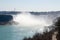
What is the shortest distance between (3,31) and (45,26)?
23.5 inches

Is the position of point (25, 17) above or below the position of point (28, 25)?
above

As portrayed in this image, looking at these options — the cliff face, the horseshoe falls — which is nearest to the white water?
the horseshoe falls

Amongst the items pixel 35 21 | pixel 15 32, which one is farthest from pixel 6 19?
pixel 35 21

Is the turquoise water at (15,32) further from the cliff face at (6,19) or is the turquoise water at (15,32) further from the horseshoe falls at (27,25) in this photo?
the cliff face at (6,19)

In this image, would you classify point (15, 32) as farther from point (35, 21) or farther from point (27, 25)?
point (35, 21)

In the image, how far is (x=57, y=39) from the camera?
5.99 feet

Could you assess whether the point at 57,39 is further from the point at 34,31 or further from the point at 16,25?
the point at 16,25

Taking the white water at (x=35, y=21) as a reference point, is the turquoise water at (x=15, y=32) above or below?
below

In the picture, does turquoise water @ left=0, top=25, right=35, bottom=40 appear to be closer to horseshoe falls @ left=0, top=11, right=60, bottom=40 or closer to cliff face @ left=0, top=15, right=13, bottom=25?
horseshoe falls @ left=0, top=11, right=60, bottom=40

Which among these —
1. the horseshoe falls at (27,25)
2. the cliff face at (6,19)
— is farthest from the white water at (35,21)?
the cliff face at (6,19)

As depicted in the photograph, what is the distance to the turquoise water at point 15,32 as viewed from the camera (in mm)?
1821

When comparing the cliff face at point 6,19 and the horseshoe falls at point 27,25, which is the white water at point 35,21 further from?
the cliff face at point 6,19

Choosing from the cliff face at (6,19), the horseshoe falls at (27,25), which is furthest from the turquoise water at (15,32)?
the cliff face at (6,19)

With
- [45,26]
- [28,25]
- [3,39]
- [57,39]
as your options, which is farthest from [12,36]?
[57,39]
